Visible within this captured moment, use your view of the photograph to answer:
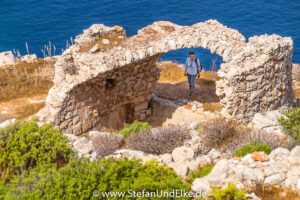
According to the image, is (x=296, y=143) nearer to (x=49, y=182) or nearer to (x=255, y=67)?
(x=255, y=67)

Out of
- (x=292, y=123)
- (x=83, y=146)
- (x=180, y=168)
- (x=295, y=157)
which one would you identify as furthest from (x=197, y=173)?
(x=292, y=123)

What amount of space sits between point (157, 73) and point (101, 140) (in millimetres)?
5028

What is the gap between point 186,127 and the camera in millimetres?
9219

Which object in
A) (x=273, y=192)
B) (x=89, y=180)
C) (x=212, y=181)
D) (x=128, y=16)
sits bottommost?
(x=273, y=192)

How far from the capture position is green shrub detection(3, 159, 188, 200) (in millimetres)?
5059

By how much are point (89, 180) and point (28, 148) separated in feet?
5.75

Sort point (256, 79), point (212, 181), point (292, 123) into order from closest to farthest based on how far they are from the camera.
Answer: point (212, 181) < point (292, 123) < point (256, 79)

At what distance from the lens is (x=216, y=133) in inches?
328

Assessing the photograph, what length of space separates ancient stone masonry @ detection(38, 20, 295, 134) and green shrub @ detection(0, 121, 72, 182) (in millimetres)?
3240

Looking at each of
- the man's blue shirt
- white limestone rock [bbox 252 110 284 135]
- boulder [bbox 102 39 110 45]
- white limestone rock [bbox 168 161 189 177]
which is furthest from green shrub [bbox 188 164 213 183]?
the man's blue shirt

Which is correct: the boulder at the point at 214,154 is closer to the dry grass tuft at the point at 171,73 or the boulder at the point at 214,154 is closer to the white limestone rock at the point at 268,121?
the white limestone rock at the point at 268,121

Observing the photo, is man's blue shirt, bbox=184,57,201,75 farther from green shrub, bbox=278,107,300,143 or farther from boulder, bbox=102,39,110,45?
green shrub, bbox=278,107,300,143

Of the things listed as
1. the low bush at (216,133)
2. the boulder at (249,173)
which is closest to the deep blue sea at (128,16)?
the low bush at (216,133)

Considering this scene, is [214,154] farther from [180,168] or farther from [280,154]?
[280,154]
